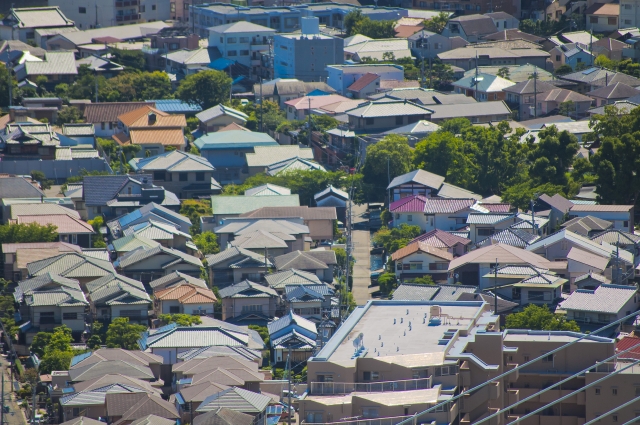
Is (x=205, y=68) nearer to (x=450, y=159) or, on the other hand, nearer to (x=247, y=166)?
(x=247, y=166)

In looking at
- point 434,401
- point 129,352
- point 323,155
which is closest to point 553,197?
point 323,155

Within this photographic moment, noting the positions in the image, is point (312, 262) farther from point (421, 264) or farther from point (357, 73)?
point (357, 73)

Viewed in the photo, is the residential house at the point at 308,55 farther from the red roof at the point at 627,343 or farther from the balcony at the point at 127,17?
the red roof at the point at 627,343

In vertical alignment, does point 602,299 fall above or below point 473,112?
below

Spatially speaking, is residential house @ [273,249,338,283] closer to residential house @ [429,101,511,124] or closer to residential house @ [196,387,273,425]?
residential house @ [196,387,273,425]

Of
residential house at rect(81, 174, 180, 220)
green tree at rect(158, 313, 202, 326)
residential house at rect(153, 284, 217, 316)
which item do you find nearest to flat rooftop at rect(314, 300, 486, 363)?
green tree at rect(158, 313, 202, 326)

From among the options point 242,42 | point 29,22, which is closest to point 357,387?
point 242,42
